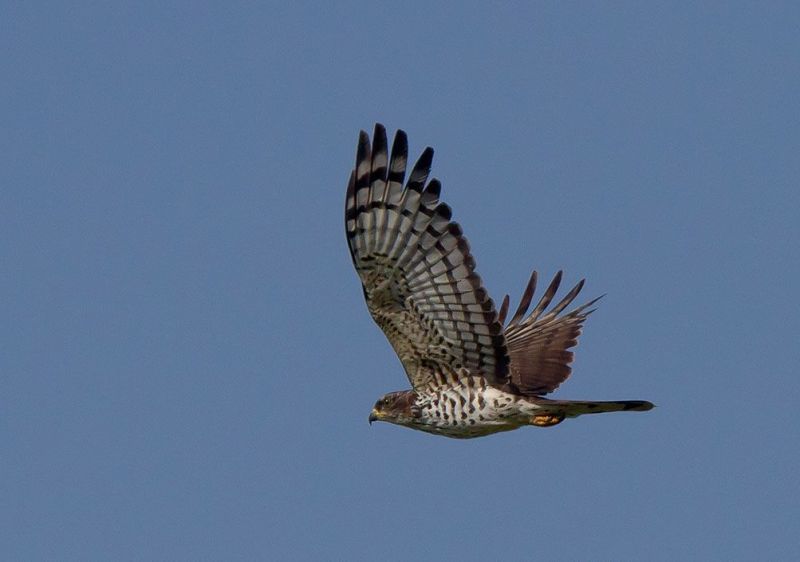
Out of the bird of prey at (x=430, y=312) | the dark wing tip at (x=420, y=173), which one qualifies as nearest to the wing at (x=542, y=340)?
the bird of prey at (x=430, y=312)

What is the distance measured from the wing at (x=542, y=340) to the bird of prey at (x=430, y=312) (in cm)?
6

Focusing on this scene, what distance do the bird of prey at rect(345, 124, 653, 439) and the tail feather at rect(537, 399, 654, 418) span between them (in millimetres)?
10

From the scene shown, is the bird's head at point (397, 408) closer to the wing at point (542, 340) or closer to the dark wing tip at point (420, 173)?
the wing at point (542, 340)

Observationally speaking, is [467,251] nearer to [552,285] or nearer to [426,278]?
[426,278]

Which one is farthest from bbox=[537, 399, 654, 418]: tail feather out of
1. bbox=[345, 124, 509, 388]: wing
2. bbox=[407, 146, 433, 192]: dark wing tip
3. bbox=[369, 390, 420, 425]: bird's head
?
bbox=[407, 146, 433, 192]: dark wing tip

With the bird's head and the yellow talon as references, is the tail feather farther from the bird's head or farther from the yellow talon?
the bird's head

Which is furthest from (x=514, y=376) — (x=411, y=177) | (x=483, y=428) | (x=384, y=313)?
(x=411, y=177)

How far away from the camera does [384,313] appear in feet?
40.3

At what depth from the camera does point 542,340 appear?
14.7 meters

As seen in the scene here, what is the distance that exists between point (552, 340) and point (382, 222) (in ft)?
11.6

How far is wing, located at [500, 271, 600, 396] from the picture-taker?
44.8 feet

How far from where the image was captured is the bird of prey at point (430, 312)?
38.2ft

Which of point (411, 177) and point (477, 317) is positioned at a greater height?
point (411, 177)

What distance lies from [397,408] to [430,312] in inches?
48.1
